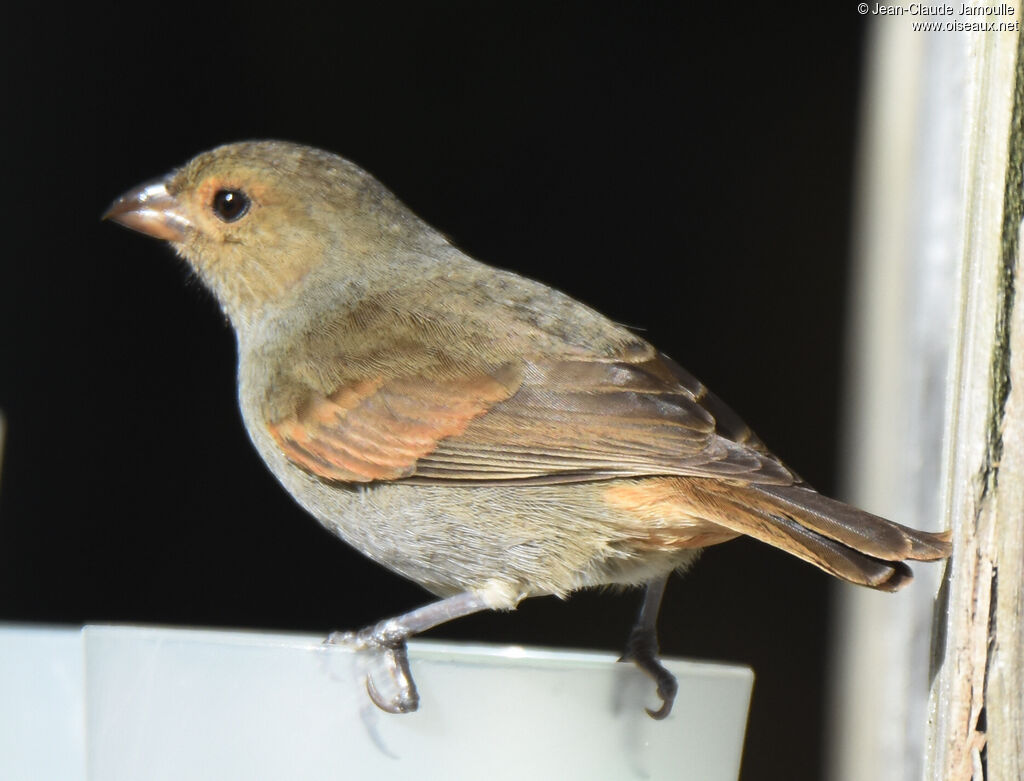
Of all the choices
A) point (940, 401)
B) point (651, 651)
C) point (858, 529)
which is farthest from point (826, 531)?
point (940, 401)

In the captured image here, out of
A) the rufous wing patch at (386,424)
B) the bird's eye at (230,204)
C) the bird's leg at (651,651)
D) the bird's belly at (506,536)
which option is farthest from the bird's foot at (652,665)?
the bird's eye at (230,204)

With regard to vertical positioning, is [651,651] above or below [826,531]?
below

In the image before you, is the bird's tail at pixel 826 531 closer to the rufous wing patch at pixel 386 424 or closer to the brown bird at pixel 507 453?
the brown bird at pixel 507 453

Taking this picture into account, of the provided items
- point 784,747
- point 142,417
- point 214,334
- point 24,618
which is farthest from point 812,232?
point 24,618

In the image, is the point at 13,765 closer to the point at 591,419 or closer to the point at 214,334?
the point at 591,419

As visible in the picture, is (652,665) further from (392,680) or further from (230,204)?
(230,204)
